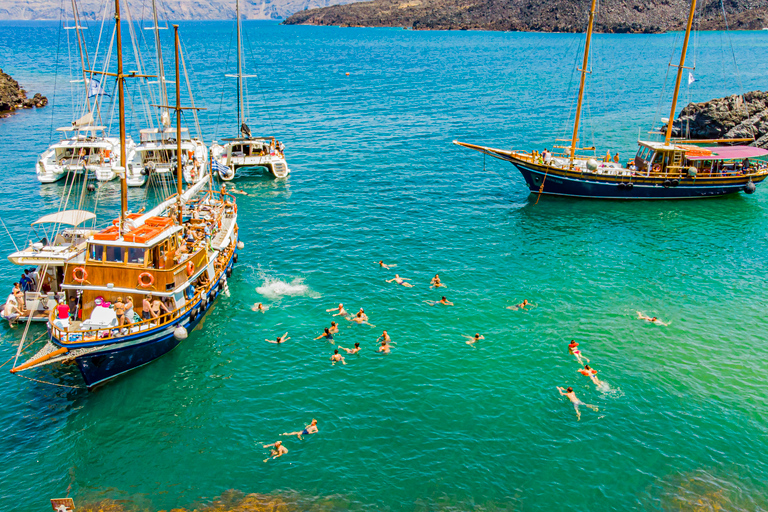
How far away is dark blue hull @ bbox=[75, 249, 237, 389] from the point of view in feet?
104

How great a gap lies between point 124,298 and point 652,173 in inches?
2116

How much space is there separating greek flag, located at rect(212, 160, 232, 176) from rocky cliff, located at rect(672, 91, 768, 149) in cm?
6361

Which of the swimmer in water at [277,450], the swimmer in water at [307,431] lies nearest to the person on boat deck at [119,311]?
the swimmer in water at [307,431]

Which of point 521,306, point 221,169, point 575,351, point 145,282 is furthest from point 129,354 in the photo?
point 221,169

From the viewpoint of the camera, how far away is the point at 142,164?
222ft

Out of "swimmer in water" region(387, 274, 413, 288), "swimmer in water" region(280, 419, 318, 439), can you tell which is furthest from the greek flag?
"swimmer in water" region(280, 419, 318, 439)

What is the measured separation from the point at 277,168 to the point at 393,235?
2368 cm

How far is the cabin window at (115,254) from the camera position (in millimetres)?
34281

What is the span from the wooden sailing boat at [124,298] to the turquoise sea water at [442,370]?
6.12 ft

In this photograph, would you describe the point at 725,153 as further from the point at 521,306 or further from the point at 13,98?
the point at 13,98

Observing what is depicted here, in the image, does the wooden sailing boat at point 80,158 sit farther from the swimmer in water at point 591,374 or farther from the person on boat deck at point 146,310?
the swimmer in water at point 591,374

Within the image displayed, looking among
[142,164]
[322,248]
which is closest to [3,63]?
[142,164]

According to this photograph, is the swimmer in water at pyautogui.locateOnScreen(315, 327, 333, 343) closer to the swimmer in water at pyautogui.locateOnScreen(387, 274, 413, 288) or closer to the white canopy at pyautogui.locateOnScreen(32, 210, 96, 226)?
the swimmer in water at pyautogui.locateOnScreen(387, 274, 413, 288)

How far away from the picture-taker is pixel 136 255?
34500 mm
